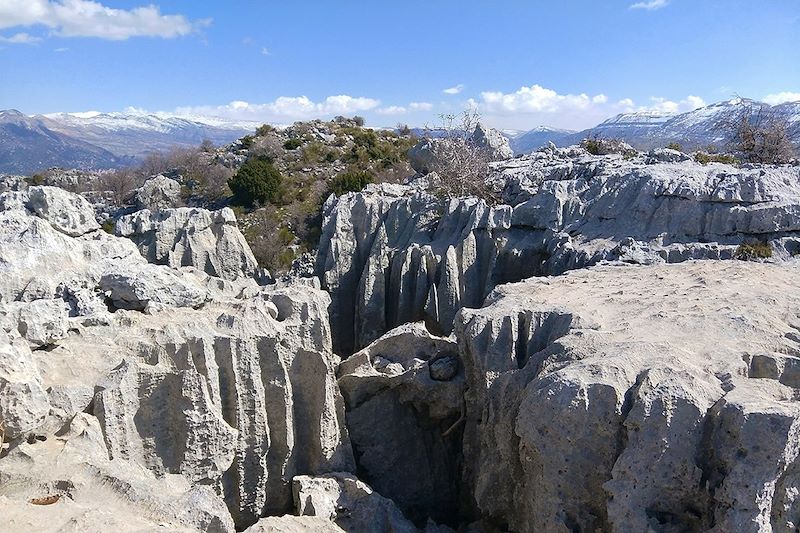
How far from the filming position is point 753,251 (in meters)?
11.6

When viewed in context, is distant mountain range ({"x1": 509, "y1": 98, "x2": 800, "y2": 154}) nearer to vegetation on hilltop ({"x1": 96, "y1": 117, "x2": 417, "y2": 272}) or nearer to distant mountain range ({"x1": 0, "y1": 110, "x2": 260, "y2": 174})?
vegetation on hilltop ({"x1": 96, "y1": 117, "x2": 417, "y2": 272})

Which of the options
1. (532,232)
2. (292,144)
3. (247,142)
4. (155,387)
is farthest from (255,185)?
(155,387)

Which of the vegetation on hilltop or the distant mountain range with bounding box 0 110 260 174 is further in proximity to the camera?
the distant mountain range with bounding box 0 110 260 174

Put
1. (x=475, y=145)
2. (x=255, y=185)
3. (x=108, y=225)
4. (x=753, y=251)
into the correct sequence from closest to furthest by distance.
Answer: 1. (x=753, y=251)
2. (x=108, y=225)
3. (x=255, y=185)
4. (x=475, y=145)

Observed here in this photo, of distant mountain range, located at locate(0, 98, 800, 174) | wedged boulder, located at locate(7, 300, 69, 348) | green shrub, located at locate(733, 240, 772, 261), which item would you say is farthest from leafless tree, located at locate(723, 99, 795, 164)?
wedged boulder, located at locate(7, 300, 69, 348)

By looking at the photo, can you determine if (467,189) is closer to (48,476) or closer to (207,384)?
(207,384)

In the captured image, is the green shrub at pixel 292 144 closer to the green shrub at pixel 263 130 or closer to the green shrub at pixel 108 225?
the green shrub at pixel 263 130

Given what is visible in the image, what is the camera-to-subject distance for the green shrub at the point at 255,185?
28297 mm

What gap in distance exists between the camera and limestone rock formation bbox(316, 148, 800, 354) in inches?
491

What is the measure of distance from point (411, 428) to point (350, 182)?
19147 mm

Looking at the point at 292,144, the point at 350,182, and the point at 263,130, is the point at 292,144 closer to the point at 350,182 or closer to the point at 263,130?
the point at 263,130

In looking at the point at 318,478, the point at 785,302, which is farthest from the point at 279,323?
the point at 785,302

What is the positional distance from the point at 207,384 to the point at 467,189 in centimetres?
1316

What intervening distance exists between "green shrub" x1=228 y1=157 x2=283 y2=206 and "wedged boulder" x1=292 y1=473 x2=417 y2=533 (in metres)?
21.8
